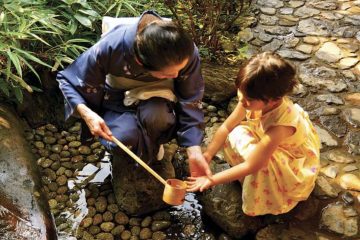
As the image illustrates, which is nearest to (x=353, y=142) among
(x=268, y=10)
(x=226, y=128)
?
(x=226, y=128)

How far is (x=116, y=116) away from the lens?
299 centimetres

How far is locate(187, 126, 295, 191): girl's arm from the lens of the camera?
252 centimetres

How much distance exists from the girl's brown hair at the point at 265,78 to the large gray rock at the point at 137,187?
111cm

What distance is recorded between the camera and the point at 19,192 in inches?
113

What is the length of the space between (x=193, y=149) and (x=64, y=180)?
3.90ft

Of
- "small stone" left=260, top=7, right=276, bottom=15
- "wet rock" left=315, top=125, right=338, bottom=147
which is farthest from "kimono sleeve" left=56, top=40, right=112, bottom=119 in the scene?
"small stone" left=260, top=7, right=276, bottom=15

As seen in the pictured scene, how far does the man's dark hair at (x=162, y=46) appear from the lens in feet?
7.55

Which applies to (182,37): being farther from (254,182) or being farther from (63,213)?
(63,213)

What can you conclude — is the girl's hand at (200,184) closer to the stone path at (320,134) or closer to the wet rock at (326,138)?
the stone path at (320,134)

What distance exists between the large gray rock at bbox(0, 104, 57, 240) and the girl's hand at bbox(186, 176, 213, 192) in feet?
3.20

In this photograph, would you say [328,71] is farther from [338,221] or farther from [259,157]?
[259,157]

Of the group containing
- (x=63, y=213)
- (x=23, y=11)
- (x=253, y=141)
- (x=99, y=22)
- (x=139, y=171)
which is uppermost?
(x=23, y=11)

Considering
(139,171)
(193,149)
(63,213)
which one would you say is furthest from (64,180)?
(193,149)

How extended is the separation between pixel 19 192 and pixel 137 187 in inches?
32.1
